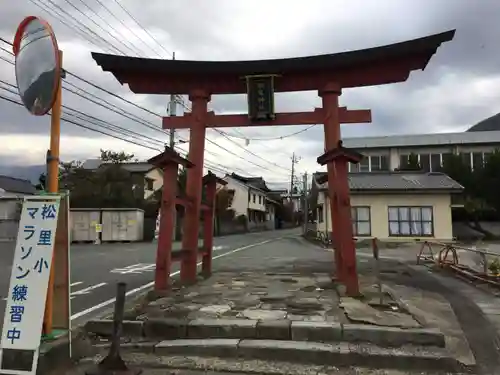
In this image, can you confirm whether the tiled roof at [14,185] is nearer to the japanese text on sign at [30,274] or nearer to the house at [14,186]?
the house at [14,186]

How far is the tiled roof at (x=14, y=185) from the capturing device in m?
46.0

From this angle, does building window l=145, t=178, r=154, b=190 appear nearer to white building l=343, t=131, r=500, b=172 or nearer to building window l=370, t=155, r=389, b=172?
white building l=343, t=131, r=500, b=172

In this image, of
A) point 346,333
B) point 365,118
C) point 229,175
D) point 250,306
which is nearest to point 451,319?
point 346,333

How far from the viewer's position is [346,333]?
17.3 ft

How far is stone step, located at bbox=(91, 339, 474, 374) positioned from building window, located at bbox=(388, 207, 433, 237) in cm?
2304

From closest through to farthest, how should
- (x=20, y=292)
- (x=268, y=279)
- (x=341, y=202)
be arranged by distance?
1. (x=20, y=292)
2. (x=341, y=202)
3. (x=268, y=279)

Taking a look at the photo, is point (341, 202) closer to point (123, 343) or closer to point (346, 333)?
point (346, 333)

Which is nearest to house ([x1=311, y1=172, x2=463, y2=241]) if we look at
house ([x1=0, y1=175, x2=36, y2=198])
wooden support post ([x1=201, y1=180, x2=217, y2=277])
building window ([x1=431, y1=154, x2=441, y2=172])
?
building window ([x1=431, y1=154, x2=441, y2=172])

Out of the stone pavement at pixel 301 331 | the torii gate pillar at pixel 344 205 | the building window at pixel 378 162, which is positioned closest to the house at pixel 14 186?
the building window at pixel 378 162

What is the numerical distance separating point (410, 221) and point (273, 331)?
23.6 metres

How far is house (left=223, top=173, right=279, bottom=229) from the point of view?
55.1 m

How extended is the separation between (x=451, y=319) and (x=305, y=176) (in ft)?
129

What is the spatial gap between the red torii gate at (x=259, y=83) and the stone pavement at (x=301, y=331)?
213 cm

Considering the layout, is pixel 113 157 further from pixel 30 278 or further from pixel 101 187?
pixel 30 278
